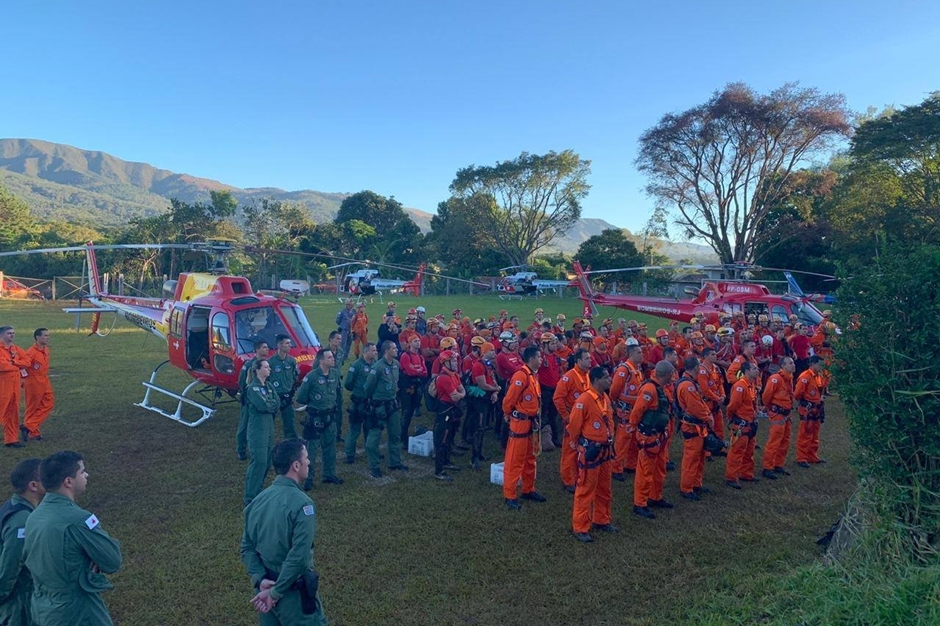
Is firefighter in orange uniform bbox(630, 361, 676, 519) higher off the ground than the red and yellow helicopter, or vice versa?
the red and yellow helicopter

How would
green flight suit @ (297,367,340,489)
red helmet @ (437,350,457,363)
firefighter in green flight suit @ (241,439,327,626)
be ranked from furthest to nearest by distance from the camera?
red helmet @ (437,350,457,363), green flight suit @ (297,367,340,489), firefighter in green flight suit @ (241,439,327,626)

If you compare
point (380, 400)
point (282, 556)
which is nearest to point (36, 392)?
point (380, 400)

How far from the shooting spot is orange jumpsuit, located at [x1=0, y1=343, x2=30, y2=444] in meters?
8.61

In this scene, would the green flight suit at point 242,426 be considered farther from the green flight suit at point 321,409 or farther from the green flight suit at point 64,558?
the green flight suit at point 64,558

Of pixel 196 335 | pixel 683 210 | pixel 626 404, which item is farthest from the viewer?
pixel 683 210

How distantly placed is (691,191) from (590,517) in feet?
117

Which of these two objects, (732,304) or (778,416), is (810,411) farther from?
(732,304)

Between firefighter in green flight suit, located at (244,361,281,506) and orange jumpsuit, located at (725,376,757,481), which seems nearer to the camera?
firefighter in green flight suit, located at (244,361,281,506)

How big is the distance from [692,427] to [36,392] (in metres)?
10.0

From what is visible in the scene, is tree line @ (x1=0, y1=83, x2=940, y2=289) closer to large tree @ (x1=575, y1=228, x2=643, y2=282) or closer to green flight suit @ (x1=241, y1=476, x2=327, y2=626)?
large tree @ (x1=575, y1=228, x2=643, y2=282)

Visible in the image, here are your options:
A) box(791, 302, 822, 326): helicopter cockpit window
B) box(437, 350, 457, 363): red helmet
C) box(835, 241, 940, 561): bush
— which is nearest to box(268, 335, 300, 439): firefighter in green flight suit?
box(437, 350, 457, 363): red helmet

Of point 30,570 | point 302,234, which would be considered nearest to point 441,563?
Result: point 30,570

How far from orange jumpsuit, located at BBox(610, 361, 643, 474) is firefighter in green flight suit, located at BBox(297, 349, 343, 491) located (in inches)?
153

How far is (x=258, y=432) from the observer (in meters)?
Result: 6.46
